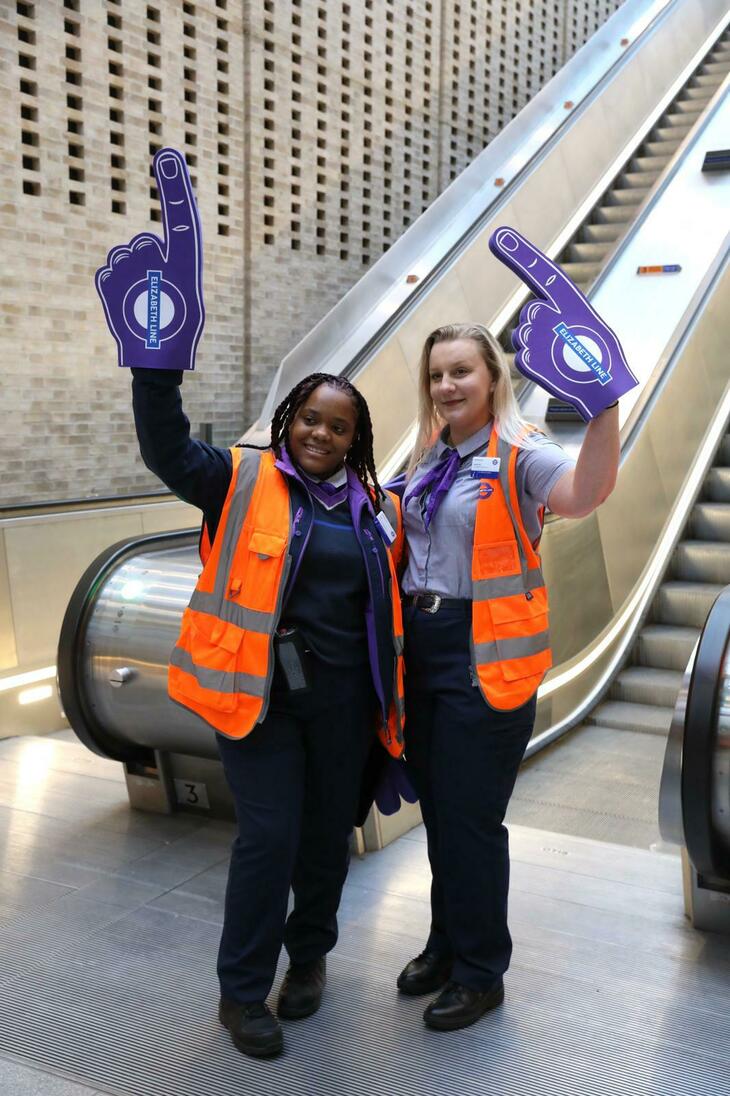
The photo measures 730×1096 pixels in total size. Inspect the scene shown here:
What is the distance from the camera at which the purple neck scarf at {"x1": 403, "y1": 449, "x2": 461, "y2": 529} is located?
2461mm

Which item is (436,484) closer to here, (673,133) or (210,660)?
(210,660)

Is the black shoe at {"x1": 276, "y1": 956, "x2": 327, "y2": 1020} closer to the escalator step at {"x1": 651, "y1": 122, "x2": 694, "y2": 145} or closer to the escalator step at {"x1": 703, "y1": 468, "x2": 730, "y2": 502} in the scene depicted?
the escalator step at {"x1": 703, "y1": 468, "x2": 730, "y2": 502}

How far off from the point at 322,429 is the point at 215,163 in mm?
6334

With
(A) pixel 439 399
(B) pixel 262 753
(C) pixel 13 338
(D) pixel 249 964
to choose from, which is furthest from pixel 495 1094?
(C) pixel 13 338

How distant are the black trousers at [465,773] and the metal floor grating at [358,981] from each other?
0.74ft

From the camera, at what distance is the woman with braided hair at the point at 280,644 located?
2.30 metres

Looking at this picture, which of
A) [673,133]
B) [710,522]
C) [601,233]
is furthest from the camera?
[673,133]

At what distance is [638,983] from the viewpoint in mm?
Result: 2652

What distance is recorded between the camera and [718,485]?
6.57 meters

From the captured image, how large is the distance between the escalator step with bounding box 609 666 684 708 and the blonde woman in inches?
119

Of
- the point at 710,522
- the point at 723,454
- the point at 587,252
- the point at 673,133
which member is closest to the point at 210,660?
the point at 710,522

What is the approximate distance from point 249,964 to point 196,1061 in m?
0.23

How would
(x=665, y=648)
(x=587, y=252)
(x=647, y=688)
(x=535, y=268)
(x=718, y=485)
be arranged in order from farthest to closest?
1. (x=587, y=252)
2. (x=718, y=485)
3. (x=665, y=648)
4. (x=647, y=688)
5. (x=535, y=268)

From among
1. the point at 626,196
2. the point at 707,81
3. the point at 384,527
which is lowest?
the point at 384,527
